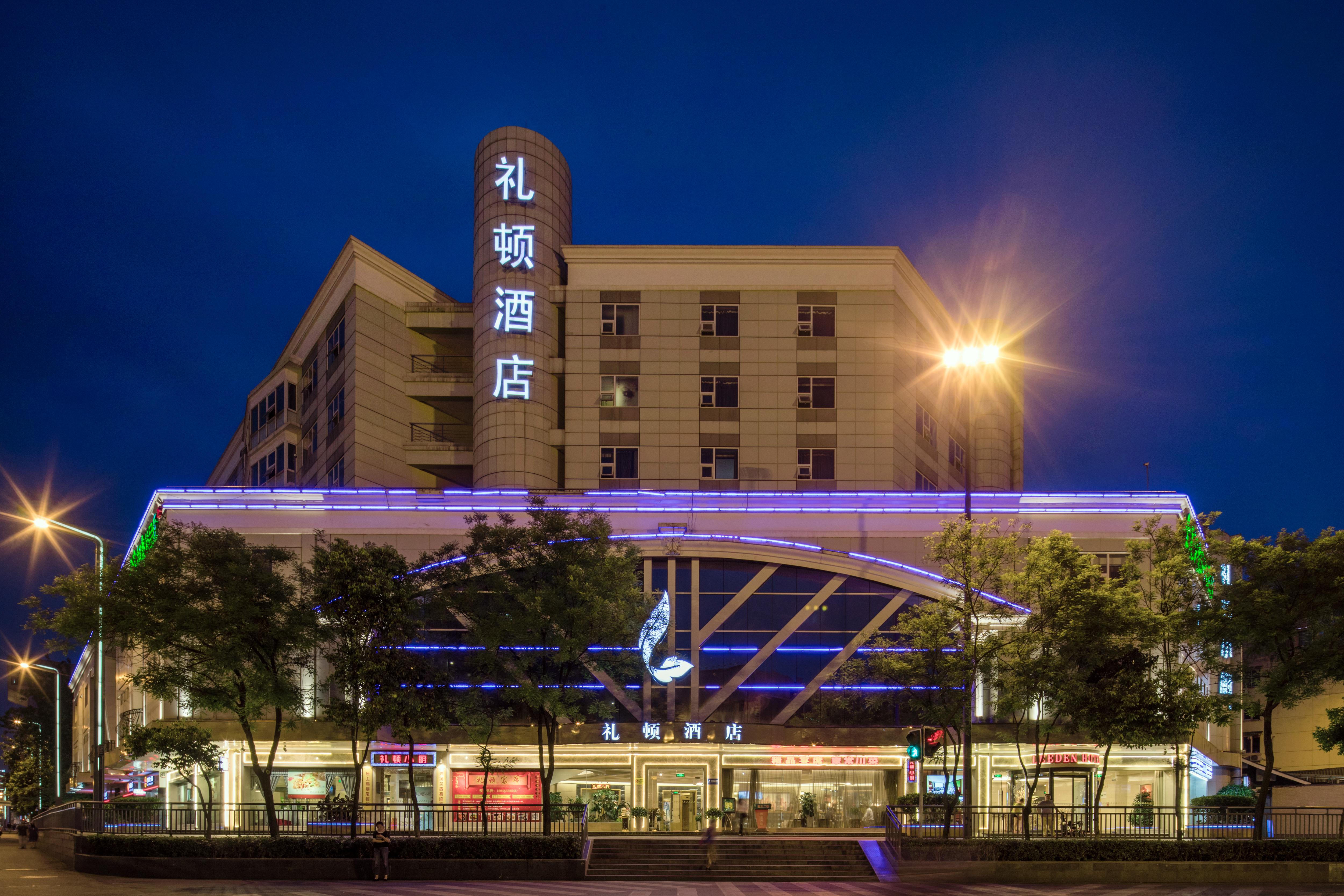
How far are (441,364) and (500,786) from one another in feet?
86.8

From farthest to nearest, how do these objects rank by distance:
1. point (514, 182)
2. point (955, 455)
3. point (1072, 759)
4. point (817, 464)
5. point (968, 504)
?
1. point (955, 455)
2. point (514, 182)
3. point (817, 464)
4. point (1072, 759)
5. point (968, 504)

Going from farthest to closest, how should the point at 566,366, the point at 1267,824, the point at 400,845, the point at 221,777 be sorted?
the point at 566,366 → the point at 221,777 → the point at 1267,824 → the point at 400,845

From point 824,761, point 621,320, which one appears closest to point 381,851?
point 824,761

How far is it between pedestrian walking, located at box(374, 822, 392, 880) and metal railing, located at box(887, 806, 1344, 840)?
535 inches

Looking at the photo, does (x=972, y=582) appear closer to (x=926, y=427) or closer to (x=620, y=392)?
(x=620, y=392)

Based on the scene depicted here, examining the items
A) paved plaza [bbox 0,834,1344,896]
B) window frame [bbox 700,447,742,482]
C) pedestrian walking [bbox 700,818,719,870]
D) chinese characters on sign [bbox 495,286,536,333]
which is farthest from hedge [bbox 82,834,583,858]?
chinese characters on sign [bbox 495,286,536,333]

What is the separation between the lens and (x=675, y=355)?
56.6 metres

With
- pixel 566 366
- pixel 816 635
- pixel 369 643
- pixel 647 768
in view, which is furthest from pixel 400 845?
pixel 566 366

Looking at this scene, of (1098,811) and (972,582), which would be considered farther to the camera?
(972,582)

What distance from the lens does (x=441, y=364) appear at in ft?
204

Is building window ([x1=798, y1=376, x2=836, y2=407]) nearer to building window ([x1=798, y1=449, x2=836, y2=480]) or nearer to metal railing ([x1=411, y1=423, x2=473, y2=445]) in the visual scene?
building window ([x1=798, y1=449, x2=836, y2=480])

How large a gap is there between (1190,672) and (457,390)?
126 feet

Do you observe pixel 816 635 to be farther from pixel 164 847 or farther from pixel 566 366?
pixel 164 847

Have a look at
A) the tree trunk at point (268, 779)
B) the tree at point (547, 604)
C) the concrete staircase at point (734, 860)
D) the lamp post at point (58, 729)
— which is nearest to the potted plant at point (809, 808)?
the concrete staircase at point (734, 860)
